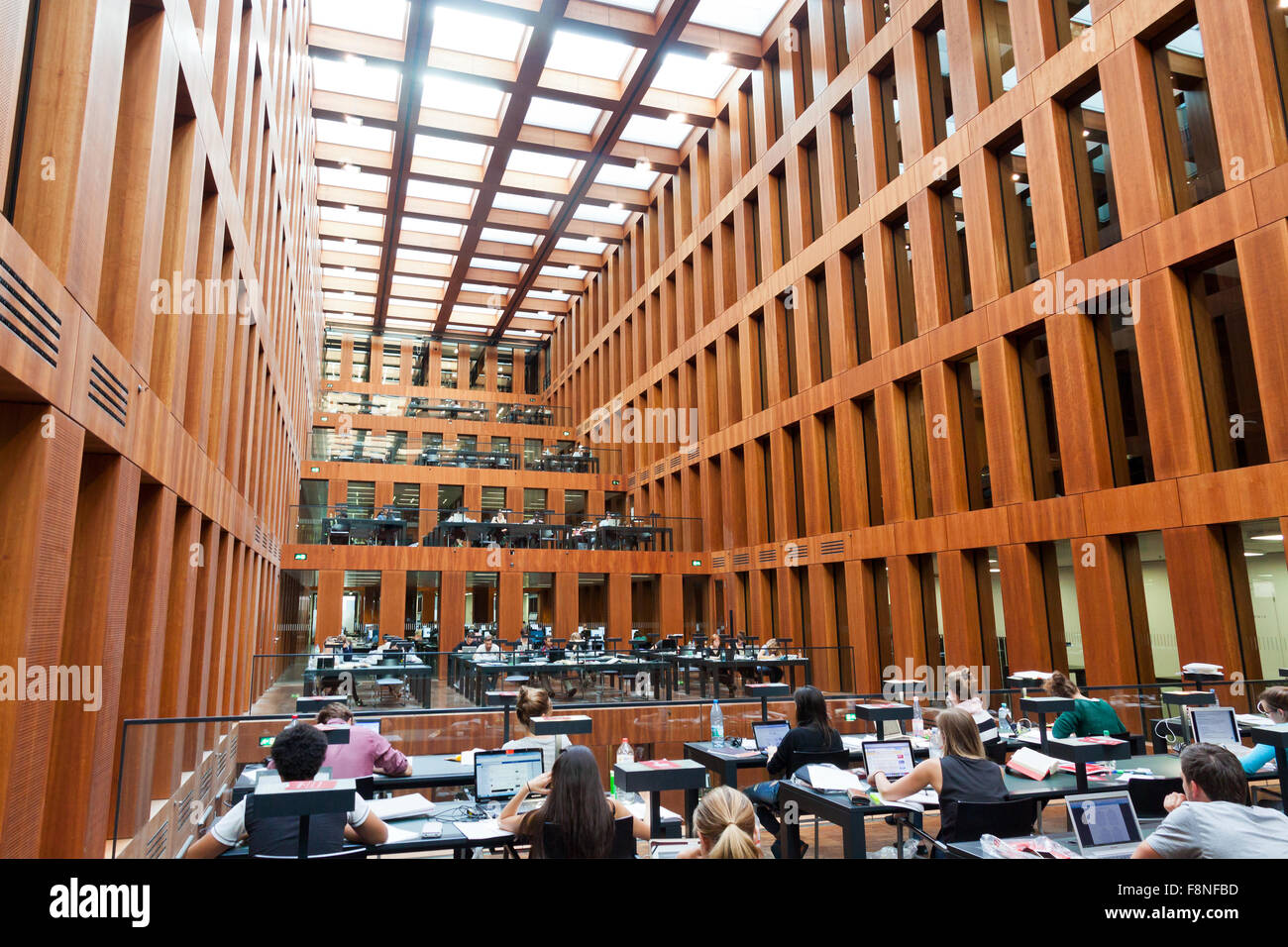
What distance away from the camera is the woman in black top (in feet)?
19.3

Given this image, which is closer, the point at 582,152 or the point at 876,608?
the point at 876,608

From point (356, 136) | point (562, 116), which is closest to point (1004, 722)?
point (562, 116)

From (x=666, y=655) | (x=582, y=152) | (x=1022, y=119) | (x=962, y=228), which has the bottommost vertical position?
(x=666, y=655)

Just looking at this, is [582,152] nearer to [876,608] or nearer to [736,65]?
[736,65]

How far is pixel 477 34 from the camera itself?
59.9ft

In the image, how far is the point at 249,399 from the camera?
12.9m

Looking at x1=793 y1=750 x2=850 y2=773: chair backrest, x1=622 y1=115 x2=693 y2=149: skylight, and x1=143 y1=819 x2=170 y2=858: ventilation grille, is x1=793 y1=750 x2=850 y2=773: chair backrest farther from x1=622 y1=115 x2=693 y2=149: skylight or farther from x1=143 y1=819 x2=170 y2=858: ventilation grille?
x1=622 y1=115 x2=693 y2=149: skylight

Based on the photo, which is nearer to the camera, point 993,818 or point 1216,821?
point 1216,821

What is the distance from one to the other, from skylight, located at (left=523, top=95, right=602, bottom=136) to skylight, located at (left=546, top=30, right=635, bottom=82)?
3.66 feet

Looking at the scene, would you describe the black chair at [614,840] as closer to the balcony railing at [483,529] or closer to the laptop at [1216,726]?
the laptop at [1216,726]

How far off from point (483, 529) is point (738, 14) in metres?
14.6

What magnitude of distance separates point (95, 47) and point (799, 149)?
52.7 ft

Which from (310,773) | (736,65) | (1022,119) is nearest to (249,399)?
(310,773)

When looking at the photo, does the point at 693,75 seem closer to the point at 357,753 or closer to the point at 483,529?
the point at 483,529
